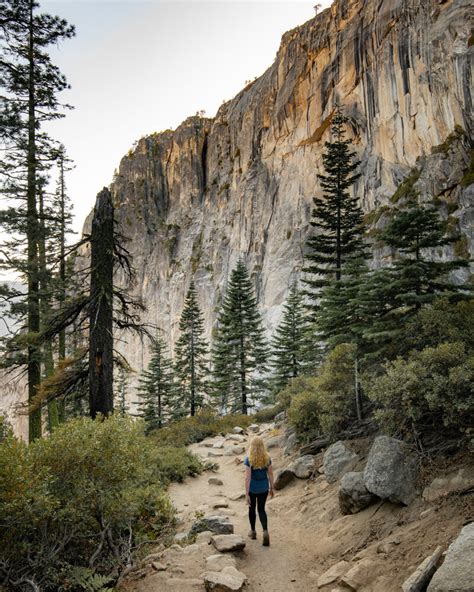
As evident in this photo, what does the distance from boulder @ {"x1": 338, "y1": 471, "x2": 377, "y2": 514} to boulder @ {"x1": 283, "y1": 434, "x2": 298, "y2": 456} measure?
4570mm

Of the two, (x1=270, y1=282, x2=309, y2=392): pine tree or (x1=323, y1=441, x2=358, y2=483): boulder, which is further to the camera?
(x1=270, y1=282, x2=309, y2=392): pine tree

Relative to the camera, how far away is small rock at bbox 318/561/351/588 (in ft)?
14.9

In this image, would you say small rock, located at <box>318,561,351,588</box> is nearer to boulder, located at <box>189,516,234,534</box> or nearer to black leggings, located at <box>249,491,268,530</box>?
black leggings, located at <box>249,491,268,530</box>

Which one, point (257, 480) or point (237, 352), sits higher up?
point (257, 480)

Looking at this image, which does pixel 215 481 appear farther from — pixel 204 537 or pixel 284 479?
pixel 204 537

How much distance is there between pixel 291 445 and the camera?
10.8 m

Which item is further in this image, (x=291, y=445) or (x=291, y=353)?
(x=291, y=353)

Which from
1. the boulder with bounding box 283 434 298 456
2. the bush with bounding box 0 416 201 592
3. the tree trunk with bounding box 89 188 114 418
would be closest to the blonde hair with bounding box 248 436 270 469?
the bush with bounding box 0 416 201 592

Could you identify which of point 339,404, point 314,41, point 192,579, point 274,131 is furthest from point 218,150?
point 192,579

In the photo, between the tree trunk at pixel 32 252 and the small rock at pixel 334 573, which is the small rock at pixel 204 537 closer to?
the small rock at pixel 334 573

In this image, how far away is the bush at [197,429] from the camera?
16.6 metres

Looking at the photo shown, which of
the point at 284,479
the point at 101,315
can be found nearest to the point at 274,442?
the point at 284,479

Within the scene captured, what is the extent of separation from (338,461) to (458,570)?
448 cm

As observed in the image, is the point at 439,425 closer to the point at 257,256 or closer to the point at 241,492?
the point at 241,492
